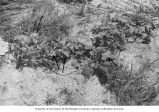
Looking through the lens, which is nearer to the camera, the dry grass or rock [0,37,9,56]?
the dry grass

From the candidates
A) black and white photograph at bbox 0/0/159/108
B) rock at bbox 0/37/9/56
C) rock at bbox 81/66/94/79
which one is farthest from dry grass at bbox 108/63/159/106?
rock at bbox 0/37/9/56

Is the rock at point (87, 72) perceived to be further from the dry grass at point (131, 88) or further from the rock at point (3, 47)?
the rock at point (3, 47)

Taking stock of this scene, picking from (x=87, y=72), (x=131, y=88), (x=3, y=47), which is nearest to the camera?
(x=131, y=88)

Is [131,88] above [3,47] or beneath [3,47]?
beneath

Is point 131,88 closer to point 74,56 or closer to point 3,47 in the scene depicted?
point 74,56

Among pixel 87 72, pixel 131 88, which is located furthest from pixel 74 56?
pixel 131 88

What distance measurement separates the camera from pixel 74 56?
3.27 meters

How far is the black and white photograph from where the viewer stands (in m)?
2.88

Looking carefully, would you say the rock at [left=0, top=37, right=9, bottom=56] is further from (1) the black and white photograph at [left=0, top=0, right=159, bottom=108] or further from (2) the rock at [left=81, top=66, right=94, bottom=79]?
(2) the rock at [left=81, top=66, right=94, bottom=79]

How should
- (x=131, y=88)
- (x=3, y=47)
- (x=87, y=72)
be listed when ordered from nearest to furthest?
(x=131, y=88) < (x=87, y=72) < (x=3, y=47)

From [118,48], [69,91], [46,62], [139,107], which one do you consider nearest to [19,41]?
[46,62]

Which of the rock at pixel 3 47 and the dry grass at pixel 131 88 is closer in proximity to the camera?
the dry grass at pixel 131 88

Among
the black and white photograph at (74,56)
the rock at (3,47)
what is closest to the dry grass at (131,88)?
the black and white photograph at (74,56)

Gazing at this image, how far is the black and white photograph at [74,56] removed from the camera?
2881 mm
